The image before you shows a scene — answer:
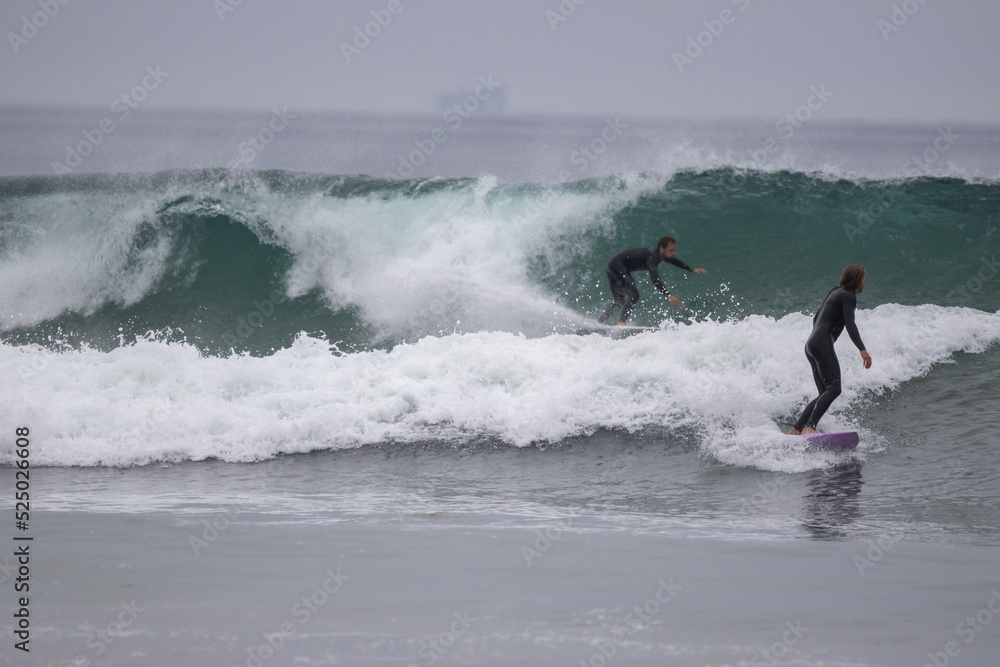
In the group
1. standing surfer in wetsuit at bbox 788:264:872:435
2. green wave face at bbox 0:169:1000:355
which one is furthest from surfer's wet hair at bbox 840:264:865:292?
green wave face at bbox 0:169:1000:355

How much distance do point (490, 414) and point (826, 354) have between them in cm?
310

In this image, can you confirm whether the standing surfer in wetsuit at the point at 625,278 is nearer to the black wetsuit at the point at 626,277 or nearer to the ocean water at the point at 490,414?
the black wetsuit at the point at 626,277

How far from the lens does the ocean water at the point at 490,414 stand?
3928mm

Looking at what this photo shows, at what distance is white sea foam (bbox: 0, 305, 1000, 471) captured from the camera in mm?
8266

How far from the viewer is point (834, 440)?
7.43 m

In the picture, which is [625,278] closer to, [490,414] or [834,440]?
[490,414]

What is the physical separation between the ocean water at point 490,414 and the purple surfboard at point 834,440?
107 mm

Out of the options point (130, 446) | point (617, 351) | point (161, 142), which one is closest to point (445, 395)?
point (617, 351)

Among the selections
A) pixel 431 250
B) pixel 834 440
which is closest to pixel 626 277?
pixel 431 250

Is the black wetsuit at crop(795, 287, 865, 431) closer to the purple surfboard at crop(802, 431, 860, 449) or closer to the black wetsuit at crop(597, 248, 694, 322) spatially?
the purple surfboard at crop(802, 431, 860, 449)

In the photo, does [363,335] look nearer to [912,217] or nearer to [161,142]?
[161,142]

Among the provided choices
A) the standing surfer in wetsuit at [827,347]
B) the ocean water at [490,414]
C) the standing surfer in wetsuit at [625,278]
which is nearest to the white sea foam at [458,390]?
the ocean water at [490,414]

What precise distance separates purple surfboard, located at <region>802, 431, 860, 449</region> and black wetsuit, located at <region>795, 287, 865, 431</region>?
154 mm

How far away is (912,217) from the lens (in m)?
14.5
